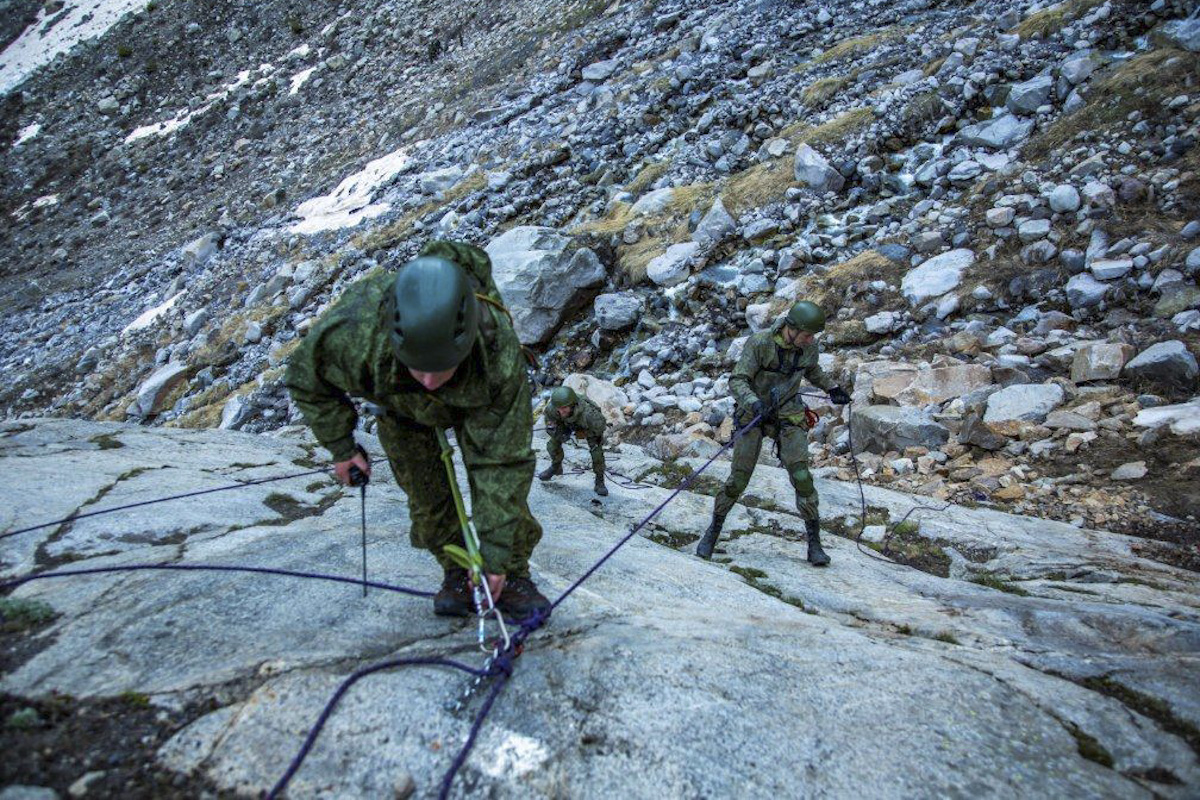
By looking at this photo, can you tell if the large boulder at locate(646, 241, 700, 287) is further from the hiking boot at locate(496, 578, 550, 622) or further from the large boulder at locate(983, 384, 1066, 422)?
the hiking boot at locate(496, 578, 550, 622)

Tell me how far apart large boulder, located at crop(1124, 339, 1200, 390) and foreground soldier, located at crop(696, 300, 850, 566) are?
3485mm

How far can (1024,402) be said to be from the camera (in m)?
7.26

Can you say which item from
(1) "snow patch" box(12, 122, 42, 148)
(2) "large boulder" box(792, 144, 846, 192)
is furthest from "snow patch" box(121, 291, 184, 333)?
(1) "snow patch" box(12, 122, 42, 148)

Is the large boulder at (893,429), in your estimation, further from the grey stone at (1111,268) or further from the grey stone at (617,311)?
the grey stone at (617,311)

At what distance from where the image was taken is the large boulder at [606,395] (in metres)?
10.3

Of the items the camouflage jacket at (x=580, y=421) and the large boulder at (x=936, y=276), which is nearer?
the camouflage jacket at (x=580, y=421)

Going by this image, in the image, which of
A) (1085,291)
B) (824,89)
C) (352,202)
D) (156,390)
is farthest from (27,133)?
(1085,291)

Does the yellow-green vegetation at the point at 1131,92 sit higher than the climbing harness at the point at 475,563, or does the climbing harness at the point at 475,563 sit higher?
the climbing harness at the point at 475,563

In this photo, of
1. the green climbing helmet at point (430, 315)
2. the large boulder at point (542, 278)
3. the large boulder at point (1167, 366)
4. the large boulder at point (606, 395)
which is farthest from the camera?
the large boulder at point (542, 278)

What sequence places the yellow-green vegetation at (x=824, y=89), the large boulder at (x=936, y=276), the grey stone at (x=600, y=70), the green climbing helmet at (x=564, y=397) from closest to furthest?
1. the green climbing helmet at (x=564, y=397)
2. the large boulder at (x=936, y=276)
3. the yellow-green vegetation at (x=824, y=89)
4. the grey stone at (x=600, y=70)

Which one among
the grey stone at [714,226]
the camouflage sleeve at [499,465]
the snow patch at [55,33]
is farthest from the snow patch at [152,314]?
the snow patch at [55,33]

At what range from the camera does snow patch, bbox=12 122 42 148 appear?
110 feet

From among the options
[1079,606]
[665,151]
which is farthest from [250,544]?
[665,151]

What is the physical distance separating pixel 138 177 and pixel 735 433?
34800mm
